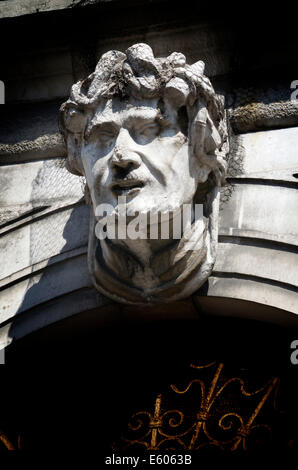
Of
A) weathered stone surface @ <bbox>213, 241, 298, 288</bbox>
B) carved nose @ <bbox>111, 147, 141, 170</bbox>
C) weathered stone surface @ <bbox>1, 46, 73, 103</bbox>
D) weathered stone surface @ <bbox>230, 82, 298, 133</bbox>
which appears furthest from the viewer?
weathered stone surface @ <bbox>1, 46, 73, 103</bbox>

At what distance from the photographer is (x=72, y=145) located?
4.80m

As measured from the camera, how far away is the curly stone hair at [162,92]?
14.9 ft

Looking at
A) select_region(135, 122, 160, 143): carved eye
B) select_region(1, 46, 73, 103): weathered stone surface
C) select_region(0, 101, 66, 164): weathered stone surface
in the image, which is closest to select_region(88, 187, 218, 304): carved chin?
select_region(135, 122, 160, 143): carved eye

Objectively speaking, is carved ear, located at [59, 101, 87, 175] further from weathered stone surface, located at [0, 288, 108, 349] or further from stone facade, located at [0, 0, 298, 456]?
weathered stone surface, located at [0, 288, 108, 349]

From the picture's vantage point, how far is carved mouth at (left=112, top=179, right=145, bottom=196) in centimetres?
441

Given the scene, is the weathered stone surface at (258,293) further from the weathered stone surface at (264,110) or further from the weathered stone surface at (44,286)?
the weathered stone surface at (264,110)

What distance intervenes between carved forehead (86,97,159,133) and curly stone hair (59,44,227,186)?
0.08 feet

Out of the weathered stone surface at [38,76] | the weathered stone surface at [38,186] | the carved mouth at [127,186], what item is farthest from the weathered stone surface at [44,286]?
the weathered stone surface at [38,76]

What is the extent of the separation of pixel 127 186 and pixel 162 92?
0.43m

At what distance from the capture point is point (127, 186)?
4434 mm

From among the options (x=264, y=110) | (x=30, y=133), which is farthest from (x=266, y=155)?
(x=30, y=133)

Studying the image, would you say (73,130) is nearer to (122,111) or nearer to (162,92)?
(122,111)
